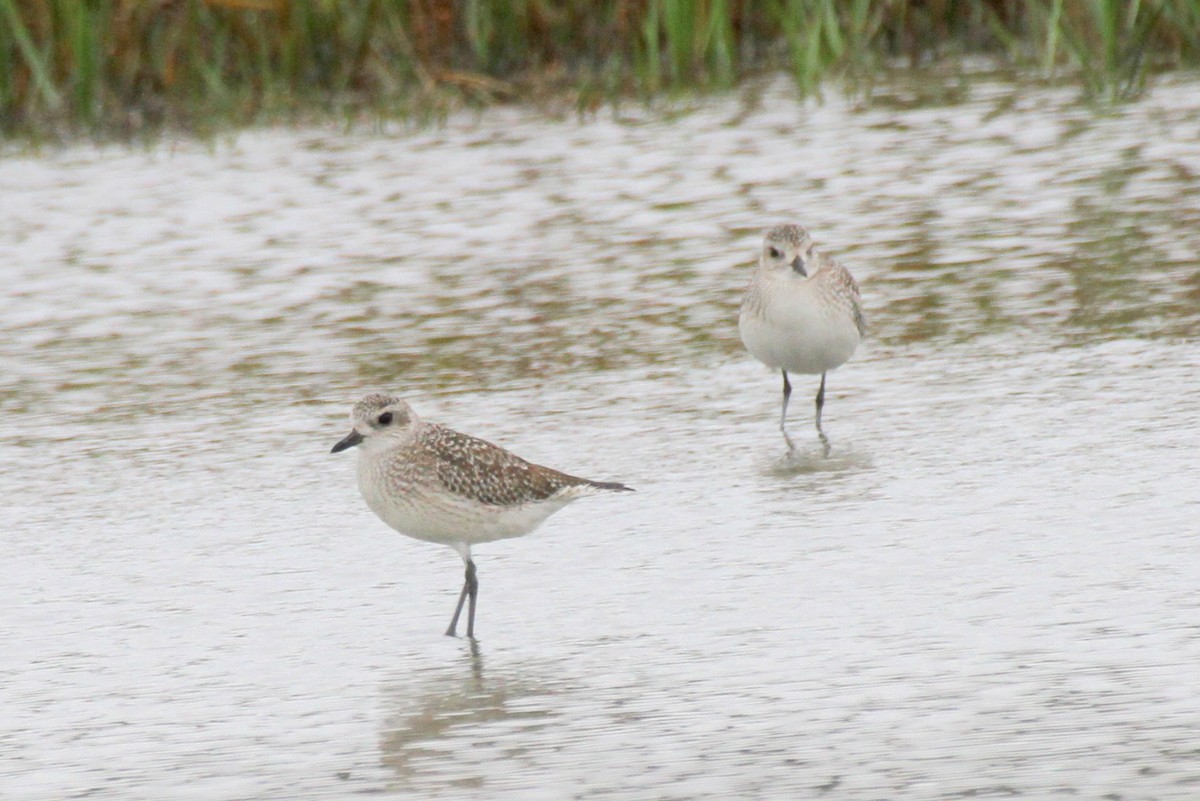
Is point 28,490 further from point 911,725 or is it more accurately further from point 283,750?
point 911,725

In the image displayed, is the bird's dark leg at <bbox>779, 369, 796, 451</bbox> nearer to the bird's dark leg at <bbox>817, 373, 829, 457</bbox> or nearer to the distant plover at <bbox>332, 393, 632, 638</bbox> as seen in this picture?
the bird's dark leg at <bbox>817, 373, 829, 457</bbox>

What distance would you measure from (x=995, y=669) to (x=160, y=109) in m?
12.8

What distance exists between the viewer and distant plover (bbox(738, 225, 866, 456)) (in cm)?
999

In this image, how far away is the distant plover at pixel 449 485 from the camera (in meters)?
7.63

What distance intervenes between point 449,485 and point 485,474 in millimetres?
174

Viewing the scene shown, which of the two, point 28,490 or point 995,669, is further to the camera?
point 28,490

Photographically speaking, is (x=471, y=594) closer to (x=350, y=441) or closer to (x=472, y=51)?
(x=350, y=441)

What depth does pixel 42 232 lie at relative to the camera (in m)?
14.9

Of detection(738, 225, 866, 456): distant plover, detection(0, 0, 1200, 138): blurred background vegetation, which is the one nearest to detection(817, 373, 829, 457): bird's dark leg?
detection(738, 225, 866, 456): distant plover

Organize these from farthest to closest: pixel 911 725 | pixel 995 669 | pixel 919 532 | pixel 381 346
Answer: pixel 381 346 < pixel 919 532 < pixel 995 669 < pixel 911 725

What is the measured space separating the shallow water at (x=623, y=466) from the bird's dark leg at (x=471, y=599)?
0.07 meters

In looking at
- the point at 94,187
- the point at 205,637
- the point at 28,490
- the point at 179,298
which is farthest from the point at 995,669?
the point at 94,187

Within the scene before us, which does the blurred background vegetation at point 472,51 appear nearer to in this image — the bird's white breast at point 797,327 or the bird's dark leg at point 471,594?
the bird's white breast at point 797,327

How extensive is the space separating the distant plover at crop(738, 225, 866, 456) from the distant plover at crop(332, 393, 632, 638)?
222 cm
